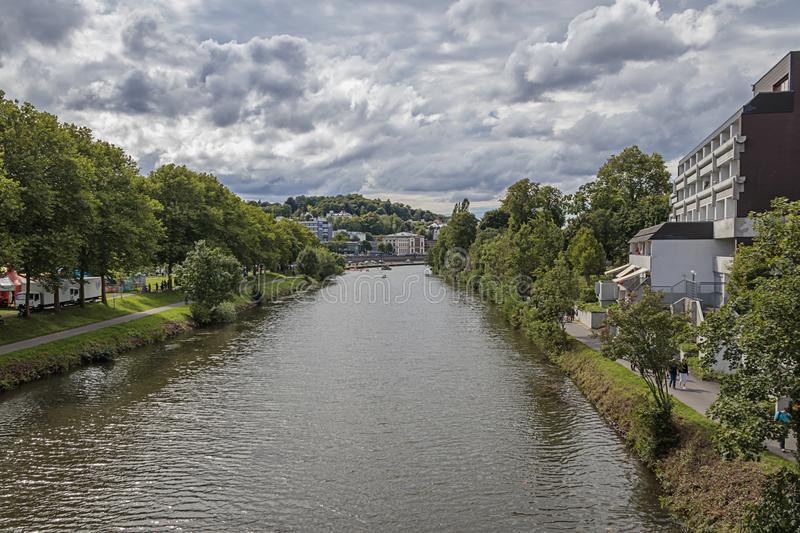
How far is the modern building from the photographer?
1687 inches

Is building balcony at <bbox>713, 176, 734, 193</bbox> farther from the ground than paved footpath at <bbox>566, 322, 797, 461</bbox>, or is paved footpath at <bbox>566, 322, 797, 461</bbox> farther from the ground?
building balcony at <bbox>713, 176, 734, 193</bbox>

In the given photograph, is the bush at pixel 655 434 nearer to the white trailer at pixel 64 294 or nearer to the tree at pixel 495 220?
the white trailer at pixel 64 294

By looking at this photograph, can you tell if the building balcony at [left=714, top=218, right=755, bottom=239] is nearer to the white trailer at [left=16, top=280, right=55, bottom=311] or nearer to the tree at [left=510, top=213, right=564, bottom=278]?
the tree at [left=510, top=213, right=564, bottom=278]

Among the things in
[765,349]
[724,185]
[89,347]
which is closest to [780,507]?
[765,349]

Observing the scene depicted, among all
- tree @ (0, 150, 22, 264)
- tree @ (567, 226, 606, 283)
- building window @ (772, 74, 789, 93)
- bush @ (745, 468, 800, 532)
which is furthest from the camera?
tree @ (567, 226, 606, 283)

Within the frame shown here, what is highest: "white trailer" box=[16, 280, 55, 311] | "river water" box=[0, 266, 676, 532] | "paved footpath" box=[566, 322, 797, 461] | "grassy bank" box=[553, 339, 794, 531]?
"white trailer" box=[16, 280, 55, 311]

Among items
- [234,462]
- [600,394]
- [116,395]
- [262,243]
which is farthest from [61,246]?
[262,243]

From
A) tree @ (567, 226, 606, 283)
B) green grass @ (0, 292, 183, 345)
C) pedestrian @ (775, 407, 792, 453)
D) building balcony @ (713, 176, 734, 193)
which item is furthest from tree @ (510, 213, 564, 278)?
pedestrian @ (775, 407, 792, 453)

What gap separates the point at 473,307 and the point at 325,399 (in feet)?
145

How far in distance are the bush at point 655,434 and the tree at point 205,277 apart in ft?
145

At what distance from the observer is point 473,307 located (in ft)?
240

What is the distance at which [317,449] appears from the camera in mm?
23703

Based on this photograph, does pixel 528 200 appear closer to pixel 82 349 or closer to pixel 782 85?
pixel 782 85

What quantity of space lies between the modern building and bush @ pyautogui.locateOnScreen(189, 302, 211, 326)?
1545 inches
